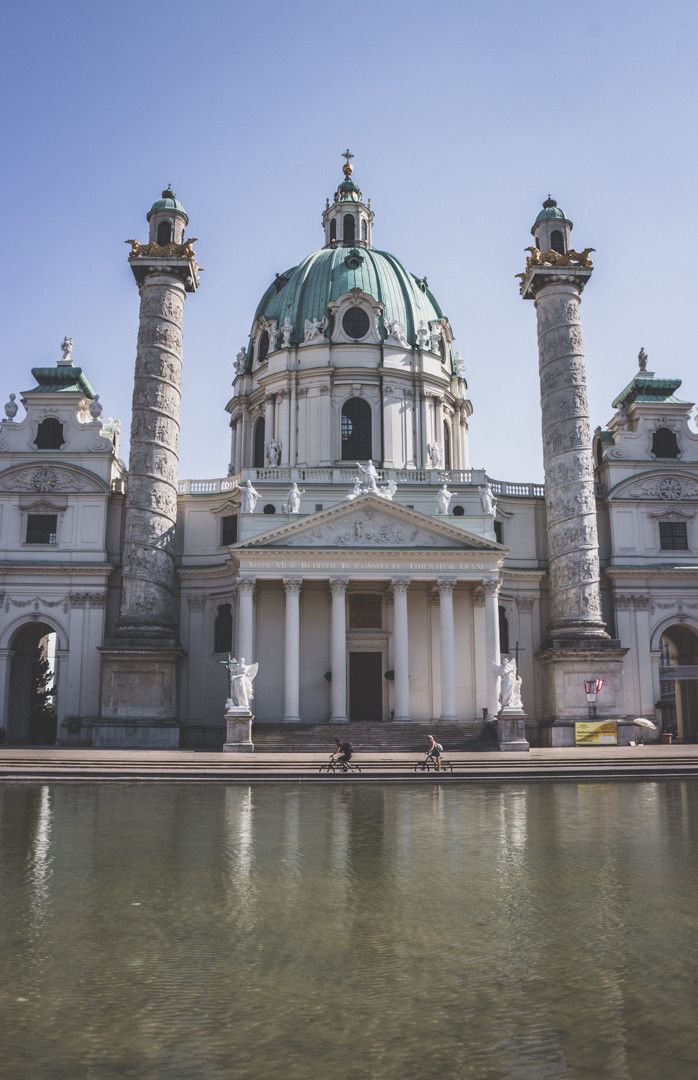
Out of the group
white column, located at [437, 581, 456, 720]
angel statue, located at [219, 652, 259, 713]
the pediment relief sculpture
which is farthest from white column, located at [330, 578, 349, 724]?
the pediment relief sculpture

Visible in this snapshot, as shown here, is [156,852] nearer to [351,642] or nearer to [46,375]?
[351,642]

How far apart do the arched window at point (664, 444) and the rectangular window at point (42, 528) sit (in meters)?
29.3

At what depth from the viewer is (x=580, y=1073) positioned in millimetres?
4750

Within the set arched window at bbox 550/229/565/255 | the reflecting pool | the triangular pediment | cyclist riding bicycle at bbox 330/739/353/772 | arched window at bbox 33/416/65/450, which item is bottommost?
the reflecting pool

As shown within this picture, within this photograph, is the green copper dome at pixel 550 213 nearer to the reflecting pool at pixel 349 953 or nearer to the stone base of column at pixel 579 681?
the stone base of column at pixel 579 681

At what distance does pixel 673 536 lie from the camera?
150 feet

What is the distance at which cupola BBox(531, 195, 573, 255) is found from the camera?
148 feet

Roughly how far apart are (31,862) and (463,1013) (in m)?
6.76

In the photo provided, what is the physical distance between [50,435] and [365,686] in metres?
19.3

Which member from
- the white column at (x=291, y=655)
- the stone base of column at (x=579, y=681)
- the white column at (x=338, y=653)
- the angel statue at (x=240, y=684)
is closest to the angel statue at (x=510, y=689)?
the stone base of column at (x=579, y=681)

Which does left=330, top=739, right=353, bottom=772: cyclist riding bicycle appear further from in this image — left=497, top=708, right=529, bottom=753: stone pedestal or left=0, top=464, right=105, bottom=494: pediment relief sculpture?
left=0, top=464, right=105, bottom=494: pediment relief sculpture

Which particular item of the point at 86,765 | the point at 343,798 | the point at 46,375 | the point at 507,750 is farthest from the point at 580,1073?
the point at 46,375

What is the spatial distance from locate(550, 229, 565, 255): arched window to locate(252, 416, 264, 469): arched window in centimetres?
1767

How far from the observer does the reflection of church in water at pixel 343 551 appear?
39375mm
